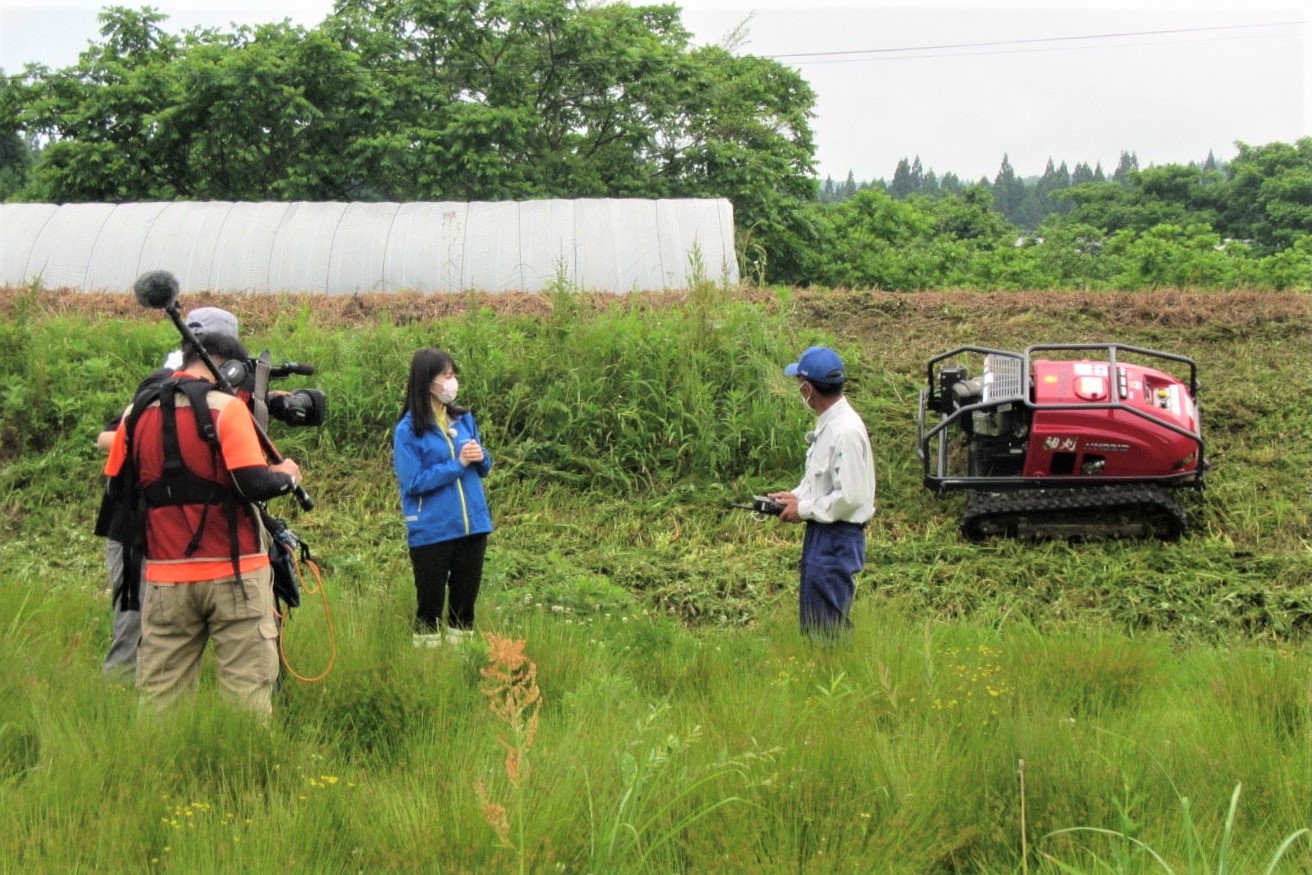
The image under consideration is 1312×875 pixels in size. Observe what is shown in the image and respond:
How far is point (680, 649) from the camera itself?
21.2ft

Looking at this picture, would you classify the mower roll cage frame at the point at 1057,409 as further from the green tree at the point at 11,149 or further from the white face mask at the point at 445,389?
the green tree at the point at 11,149

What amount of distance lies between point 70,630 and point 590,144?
76.0ft

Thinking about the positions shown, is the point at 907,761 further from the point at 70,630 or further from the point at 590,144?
the point at 590,144

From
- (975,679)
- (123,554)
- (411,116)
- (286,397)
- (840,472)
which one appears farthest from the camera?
(411,116)

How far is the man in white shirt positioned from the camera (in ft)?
19.8

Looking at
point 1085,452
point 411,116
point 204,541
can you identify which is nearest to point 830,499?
point 204,541

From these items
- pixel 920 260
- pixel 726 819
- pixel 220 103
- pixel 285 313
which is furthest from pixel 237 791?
pixel 920 260

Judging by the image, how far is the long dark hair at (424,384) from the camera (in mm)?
6375

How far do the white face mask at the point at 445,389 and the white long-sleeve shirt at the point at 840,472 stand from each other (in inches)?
72.4

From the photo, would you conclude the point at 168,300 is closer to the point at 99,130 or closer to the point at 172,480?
the point at 172,480

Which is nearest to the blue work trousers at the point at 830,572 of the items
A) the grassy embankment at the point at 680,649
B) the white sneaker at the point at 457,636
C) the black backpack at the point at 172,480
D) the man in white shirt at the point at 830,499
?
the man in white shirt at the point at 830,499

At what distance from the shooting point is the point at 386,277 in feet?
59.0

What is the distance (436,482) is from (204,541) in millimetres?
1692

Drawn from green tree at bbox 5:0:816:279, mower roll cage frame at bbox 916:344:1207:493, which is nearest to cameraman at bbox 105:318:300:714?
mower roll cage frame at bbox 916:344:1207:493
